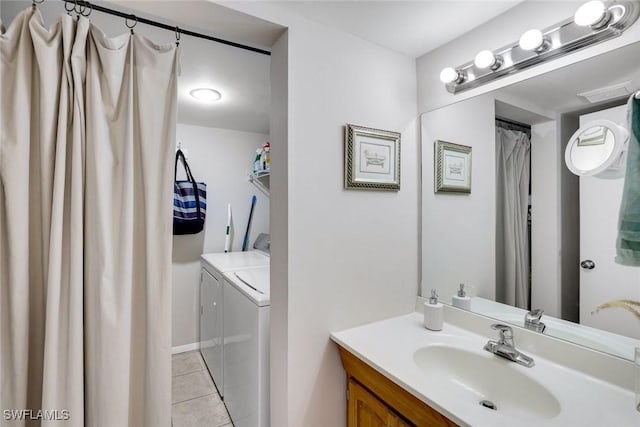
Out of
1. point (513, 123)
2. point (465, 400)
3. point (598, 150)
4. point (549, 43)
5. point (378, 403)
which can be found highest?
point (549, 43)

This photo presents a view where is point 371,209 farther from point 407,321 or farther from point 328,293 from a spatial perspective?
point 407,321

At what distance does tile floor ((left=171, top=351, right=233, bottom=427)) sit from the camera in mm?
1992

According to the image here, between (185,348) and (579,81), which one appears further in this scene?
(185,348)

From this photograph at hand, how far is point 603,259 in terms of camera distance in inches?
40.3

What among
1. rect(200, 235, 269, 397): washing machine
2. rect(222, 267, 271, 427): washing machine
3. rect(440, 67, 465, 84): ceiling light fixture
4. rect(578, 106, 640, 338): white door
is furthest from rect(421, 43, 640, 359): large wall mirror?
rect(200, 235, 269, 397): washing machine

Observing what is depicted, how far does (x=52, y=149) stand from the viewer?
1045mm

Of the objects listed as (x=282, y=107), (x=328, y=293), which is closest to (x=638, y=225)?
(x=328, y=293)

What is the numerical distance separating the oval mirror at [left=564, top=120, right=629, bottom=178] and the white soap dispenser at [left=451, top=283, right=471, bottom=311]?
0.70 metres

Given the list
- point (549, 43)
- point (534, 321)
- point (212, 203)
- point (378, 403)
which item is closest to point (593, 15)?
point (549, 43)

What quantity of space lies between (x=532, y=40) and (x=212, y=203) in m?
2.80

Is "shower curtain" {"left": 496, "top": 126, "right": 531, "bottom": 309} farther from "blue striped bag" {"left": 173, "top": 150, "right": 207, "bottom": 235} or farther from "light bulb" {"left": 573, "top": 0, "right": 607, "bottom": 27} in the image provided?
"blue striped bag" {"left": 173, "top": 150, "right": 207, "bottom": 235}

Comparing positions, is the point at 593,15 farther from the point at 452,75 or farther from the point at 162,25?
the point at 162,25

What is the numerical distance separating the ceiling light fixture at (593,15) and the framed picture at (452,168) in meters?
0.60

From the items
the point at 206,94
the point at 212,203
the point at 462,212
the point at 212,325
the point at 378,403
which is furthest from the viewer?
the point at 212,203
